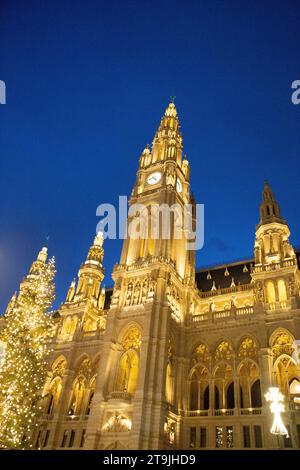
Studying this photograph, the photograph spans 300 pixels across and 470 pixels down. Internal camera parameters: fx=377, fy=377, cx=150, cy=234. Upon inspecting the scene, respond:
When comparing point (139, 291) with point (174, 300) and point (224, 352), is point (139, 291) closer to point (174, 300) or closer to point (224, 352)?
point (174, 300)

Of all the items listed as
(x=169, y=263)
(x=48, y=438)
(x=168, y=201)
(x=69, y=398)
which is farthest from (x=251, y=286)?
(x=48, y=438)

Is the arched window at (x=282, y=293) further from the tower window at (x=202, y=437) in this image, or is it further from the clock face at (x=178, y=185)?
the clock face at (x=178, y=185)

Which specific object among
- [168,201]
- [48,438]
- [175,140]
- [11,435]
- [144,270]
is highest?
[175,140]

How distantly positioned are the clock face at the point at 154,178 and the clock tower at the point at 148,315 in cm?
18

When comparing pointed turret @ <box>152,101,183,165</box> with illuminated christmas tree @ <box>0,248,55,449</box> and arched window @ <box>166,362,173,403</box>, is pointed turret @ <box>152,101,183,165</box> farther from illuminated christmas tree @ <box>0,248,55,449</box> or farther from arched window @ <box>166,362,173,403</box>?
illuminated christmas tree @ <box>0,248,55,449</box>

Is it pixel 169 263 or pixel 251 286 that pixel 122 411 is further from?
pixel 251 286

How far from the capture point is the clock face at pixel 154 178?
59.2m

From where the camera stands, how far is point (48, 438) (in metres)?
45.1

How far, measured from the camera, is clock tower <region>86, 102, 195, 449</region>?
3766 centimetres

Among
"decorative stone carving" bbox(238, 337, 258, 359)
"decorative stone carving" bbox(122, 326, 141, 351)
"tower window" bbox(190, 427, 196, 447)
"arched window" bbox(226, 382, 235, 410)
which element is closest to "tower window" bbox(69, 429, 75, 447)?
"decorative stone carving" bbox(122, 326, 141, 351)

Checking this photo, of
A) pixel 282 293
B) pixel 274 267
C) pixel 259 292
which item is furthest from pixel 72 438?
pixel 274 267

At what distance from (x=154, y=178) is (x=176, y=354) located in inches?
1099

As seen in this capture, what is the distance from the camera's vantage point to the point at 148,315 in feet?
140
